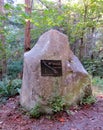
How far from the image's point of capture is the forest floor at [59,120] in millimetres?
3922

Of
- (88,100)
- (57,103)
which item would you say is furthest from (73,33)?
(57,103)

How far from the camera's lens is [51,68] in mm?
4543

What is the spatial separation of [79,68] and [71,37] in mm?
7298

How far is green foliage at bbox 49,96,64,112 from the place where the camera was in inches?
164

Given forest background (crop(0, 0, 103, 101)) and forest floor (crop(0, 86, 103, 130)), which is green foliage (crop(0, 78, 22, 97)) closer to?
forest floor (crop(0, 86, 103, 130))

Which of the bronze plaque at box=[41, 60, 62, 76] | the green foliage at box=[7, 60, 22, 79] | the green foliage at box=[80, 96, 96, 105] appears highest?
the bronze plaque at box=[41, 60, 62, 76]

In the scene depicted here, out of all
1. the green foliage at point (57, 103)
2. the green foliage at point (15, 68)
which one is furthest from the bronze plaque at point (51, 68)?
the green foliage at point (15, 68)

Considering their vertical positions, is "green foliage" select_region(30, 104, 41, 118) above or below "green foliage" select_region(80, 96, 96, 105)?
below

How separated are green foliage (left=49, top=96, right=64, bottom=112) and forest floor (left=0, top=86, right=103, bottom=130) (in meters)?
0.14

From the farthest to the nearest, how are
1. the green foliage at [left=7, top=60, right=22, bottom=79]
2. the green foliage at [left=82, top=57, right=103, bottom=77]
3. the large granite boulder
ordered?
the green foliage at [left=7, top=60, right=22, bottom=79], the green foliage at [left=82, top=57, right=103, bottom=77], the large granite boulder

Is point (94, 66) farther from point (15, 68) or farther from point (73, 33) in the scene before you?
point (15, 68)

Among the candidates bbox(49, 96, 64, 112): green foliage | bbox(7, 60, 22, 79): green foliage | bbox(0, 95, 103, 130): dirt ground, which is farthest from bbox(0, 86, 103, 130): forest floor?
bbox(7, 60, 22, 79): green foliage

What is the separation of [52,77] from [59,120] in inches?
33.7

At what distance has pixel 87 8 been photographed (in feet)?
36.5
